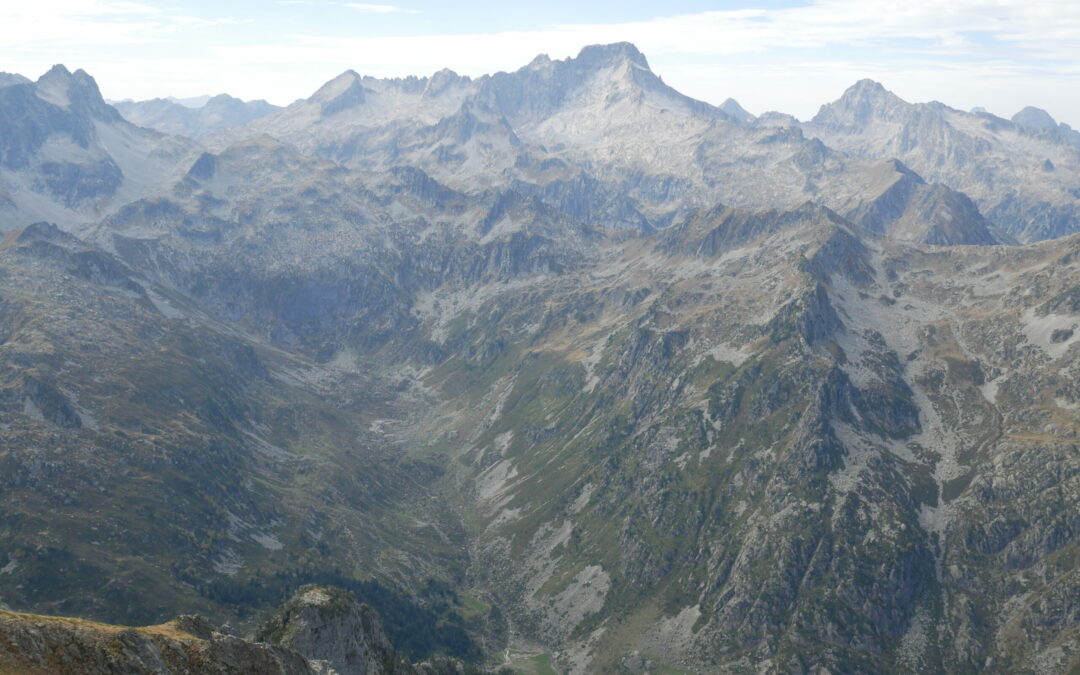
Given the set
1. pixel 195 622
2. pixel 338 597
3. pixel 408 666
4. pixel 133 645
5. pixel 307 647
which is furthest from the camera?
pixel 408 666

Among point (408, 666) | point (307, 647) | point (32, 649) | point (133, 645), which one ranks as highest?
point (32, 649)

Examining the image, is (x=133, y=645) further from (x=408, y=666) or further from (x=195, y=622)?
(x=408, y=666)

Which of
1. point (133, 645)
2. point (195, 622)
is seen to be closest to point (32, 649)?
point (133, 645)

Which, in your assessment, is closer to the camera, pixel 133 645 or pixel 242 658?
pixel 133 645

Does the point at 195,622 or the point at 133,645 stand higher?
the point at 133,645

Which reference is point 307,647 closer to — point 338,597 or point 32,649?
point 338,597

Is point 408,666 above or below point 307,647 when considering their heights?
below

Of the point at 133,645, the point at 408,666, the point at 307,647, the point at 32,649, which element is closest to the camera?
the point at 32,649

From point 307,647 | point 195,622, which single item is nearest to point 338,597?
point 307,647

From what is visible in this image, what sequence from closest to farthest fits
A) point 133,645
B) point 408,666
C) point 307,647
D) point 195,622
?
point 133,645 < point 195,622 < point 307,647 < point 408,666
